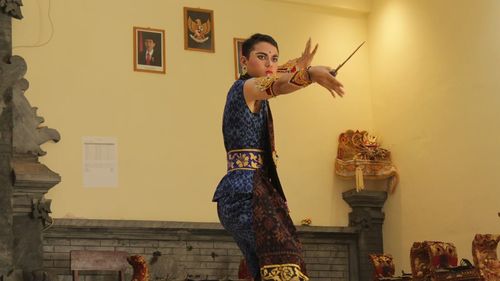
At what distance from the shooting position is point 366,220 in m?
8.65

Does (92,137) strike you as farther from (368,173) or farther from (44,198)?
(368,173)

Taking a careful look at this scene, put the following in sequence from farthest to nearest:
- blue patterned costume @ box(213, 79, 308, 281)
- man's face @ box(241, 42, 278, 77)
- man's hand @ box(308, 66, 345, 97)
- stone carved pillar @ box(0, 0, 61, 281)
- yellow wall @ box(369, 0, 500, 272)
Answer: yellow wall @ box(369, 0, 500, 272), stone carved pillar @ box(0, 0, 61, 281), man's face @ box(241, 42, 278, 77), blue patterned costume @ box(213, 79, 308, 281), man's hand @ box(308, 66, 345, 97)

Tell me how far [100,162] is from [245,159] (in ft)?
13.8

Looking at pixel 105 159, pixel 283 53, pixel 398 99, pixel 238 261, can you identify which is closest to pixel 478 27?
pixel 398 99

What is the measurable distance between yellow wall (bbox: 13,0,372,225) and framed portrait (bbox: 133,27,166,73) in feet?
0.25

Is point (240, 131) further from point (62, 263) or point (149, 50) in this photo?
point (149, 50)

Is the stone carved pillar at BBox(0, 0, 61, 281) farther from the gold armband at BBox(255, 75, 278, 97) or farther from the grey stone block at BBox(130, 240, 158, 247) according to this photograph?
the gold armband at BBox(255, 75, 278, 97)

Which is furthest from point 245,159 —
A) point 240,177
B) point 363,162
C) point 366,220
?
point 366,220

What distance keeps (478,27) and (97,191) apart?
381cm

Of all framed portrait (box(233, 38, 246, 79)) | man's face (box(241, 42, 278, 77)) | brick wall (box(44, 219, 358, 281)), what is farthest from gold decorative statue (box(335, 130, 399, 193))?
man's face (box(241, 42, 278, 77))

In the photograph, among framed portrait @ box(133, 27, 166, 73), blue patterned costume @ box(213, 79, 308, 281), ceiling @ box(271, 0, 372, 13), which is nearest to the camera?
blue patterned costume @ box(213, 79, 308, 281)

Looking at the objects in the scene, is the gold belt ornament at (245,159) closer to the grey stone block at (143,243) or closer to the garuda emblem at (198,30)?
the grey stone block at (143,243)

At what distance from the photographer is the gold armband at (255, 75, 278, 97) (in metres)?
3.67

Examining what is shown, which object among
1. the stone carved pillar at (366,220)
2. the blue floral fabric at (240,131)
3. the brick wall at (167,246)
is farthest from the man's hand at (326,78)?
the stone carved pillar at (366,220)
